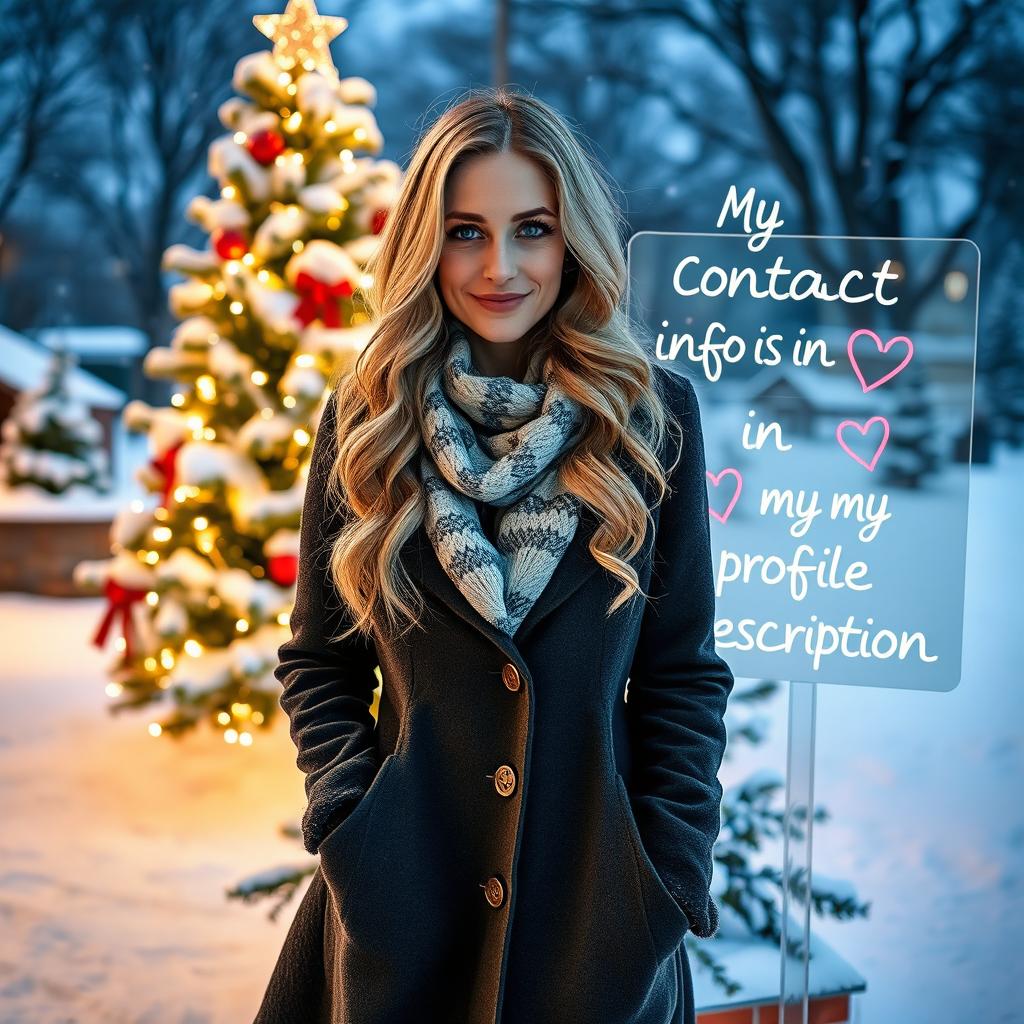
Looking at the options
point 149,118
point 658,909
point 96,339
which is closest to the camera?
point 658,909

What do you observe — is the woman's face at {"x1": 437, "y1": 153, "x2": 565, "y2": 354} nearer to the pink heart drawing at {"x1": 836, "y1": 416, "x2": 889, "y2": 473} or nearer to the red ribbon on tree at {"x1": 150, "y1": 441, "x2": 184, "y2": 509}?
the pink heart drawing at {"x1": 836, "y1": 416, "x2": 889, "y2": 473}

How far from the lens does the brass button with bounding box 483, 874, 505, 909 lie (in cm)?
126

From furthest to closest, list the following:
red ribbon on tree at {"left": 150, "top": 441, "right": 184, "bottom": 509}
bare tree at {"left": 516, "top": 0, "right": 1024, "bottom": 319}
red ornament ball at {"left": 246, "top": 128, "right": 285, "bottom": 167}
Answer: bare tree at {"left": 516, "top": 0, "right": 1024, "bottom": 319}
red ribbon on tree at {"left": 150, "top": 441, "right": 184, "bottom": 509}
red ornament ball at {"left": 246, "top": 128, "right": 285, "bottom": 167}

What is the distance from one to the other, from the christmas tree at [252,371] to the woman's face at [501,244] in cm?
177

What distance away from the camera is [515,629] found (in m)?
1.26

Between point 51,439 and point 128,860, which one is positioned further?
point 51,439

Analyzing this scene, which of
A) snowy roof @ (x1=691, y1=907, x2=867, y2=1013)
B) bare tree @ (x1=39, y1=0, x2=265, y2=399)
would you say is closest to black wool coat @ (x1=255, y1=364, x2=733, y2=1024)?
snowy roof @ (x1=691, y1=907, x2=867, y2=1013)

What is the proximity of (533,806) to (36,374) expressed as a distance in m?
5.18

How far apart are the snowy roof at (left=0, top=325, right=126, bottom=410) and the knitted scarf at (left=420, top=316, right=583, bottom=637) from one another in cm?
482

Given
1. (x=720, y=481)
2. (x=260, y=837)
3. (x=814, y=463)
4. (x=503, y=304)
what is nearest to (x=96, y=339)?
(x=260, y=837)

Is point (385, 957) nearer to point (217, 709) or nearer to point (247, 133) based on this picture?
point (217, 709)

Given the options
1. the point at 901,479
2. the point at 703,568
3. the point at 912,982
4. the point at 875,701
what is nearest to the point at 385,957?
the point at 703,568

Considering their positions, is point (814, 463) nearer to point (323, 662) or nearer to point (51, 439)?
point (323, 662)

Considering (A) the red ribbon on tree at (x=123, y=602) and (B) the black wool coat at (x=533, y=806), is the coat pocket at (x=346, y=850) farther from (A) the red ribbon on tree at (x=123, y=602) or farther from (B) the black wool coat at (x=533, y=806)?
(A) the red ribbon on tree at (x=123, y=602)
